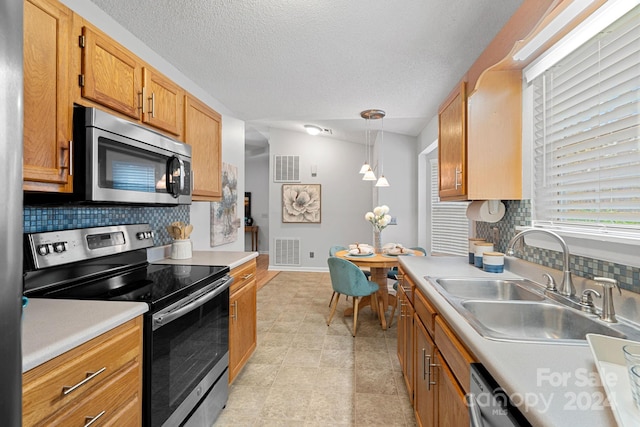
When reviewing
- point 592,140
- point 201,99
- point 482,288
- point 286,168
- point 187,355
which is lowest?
point 187,355

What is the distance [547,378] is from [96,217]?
2.15 meters

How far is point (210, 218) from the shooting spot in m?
3.27

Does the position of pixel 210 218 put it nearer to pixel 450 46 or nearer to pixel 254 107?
pixel 254 107

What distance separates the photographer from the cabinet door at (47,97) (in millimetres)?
1122

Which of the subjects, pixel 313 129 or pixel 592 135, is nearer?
pixel 592 135

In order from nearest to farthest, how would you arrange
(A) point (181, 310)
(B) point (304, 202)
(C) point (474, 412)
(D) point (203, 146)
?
1. (C) point (474, 412)
2. (A) point (181, 310)
3. (D) point (203, 146)
4. (B) point (304, 202)

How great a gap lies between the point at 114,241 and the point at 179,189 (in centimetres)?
46

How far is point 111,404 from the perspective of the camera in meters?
1.05

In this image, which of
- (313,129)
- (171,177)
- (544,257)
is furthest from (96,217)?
(313,129)

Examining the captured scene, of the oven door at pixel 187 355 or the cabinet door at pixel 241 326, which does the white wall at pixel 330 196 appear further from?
the oven door at pixel 187 355

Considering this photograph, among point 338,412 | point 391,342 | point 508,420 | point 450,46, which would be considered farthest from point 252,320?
point 450,46

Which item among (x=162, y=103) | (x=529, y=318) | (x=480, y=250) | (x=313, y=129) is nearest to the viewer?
(x=529, y=318)

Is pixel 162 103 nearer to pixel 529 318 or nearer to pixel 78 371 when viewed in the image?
pixel 78 371

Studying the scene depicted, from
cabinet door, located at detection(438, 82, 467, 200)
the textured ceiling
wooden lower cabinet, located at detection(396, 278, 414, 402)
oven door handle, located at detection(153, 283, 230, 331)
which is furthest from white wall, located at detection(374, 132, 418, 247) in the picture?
oven door handle, located at detection(153, 283, 230, 331)
